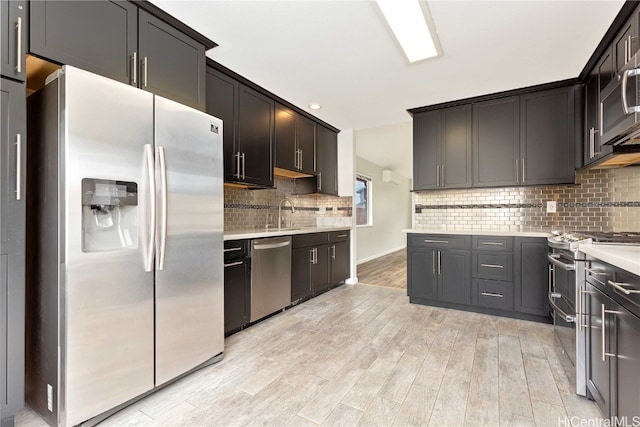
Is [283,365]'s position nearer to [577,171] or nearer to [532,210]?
[532,210]

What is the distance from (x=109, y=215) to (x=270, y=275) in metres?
1.63

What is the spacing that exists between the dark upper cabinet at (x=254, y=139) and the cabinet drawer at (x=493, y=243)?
232 cm

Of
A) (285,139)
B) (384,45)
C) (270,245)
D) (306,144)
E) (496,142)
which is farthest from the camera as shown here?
(306,144)

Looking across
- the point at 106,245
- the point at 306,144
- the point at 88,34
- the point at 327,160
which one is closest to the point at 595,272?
the point at 106,245

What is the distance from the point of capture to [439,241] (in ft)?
11.2

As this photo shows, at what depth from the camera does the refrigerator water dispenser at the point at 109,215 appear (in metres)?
1.51

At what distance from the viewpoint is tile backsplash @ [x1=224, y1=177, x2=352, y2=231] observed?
3.37 metres

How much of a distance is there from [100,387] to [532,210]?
A: 416cm

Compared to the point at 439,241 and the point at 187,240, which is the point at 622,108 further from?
the point at 187,240

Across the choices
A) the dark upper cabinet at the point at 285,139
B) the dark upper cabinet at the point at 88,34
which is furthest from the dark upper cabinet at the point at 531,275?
the dark upper cabinet at the point at 88,34

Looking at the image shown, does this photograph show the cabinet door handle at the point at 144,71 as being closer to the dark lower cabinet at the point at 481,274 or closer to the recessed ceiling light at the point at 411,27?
the recessed ceiling light at the point at 411,27

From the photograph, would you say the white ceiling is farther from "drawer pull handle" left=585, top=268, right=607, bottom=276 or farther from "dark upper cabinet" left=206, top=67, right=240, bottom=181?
"drawer pull handle" left=585, top=268, right=607, bottom=276

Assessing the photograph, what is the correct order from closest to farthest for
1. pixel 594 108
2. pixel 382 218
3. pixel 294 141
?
1. pixel 594 108
2. pixel 294 141
3. pixel 382 218

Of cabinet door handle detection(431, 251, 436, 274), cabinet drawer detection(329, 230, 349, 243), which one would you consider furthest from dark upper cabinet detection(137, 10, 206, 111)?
cabinet door handle detection(431, 251, 436, 274)
